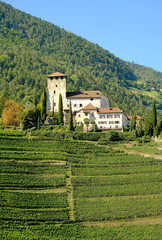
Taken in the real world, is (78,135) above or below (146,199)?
above

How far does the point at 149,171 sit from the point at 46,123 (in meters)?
28.0

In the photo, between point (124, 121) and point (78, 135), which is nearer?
point (78, 135)

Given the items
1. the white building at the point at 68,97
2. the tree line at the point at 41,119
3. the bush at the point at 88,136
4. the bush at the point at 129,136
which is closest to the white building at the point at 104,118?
the tree line at the point at 41,119

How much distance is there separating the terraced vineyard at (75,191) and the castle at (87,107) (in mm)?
11674

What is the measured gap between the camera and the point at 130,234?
176 ft

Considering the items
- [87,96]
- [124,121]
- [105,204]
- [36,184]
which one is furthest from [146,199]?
[87,96]

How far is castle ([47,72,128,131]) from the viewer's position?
288 ft

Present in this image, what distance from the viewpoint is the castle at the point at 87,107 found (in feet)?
288

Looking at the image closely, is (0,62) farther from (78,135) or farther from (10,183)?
(10,183)

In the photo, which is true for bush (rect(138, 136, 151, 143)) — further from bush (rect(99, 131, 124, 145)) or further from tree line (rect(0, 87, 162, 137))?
bush (rect(99, 131, 124, 145))

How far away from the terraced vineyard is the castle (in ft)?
38.3

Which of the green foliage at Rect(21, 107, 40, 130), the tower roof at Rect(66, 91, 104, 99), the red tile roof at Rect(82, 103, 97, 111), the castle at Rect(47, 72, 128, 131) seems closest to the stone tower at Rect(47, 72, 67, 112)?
the castle at Rect(47, 72, 128, 131)

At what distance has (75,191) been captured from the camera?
62.0 metres

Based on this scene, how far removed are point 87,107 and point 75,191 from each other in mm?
30901
